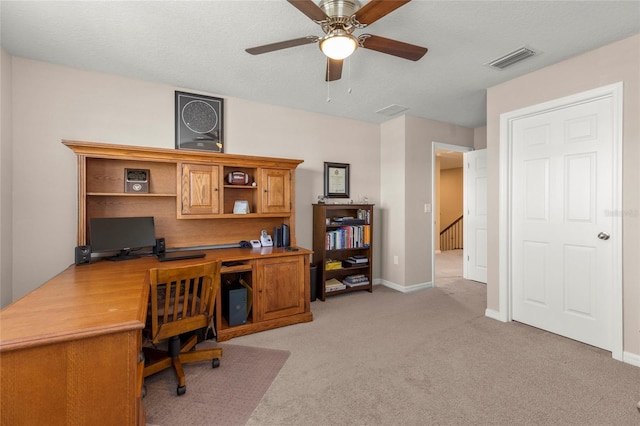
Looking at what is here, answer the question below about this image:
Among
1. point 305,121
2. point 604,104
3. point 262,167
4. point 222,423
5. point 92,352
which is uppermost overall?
point 305,121

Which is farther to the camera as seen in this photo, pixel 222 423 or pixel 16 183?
pixel 16 183

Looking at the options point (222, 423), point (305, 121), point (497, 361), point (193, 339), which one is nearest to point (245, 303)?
point (193, 339)

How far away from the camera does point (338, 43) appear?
178 centimetres

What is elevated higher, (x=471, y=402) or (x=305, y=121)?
(x=305, y=121)

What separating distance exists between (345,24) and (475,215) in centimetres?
402

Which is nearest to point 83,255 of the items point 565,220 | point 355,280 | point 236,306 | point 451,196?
point 236,306

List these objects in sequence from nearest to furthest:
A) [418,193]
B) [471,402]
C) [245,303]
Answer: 1. [471,402]
2. [245,303]
3. [418,193]

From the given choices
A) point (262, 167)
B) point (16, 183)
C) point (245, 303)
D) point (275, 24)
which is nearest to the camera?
point (275, 24)

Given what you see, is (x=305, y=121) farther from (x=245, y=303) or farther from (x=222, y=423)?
(x=222, y=423)

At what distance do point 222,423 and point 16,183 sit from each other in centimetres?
274

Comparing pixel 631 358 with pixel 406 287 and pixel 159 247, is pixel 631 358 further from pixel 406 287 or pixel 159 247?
pixel 159 247

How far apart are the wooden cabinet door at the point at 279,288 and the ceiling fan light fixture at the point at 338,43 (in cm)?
194

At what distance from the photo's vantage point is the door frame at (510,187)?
2.37m

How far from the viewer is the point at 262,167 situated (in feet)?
10.8
